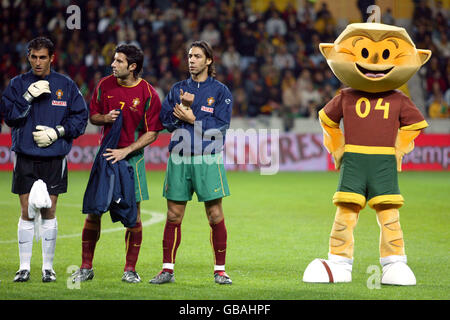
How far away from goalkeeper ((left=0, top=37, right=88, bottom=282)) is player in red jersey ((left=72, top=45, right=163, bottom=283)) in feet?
0.77

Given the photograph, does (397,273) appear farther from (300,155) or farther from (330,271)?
(300,155)

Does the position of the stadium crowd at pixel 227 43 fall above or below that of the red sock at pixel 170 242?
above

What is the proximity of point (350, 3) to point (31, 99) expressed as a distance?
56.6 feet

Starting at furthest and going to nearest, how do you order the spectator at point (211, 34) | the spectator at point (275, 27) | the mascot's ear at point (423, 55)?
the spectator at point (275, 27) < the spectator at point (211, 34) < the mascot's ear at point (423, 55)

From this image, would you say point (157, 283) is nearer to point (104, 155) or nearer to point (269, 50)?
point (104, 155)

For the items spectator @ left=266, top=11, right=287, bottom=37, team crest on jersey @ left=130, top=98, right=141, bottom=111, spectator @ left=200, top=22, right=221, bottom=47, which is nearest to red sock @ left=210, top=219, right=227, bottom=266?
team crest on jersey @ left=130, top=98, right=141, bottom=111

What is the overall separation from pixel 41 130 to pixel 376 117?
8.98ft

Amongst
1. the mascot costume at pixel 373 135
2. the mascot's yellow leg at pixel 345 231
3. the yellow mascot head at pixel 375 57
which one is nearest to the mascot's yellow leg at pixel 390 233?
the mascot costume at pixel 373 135

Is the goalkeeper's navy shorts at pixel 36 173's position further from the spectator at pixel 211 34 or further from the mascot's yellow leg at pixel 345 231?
the spectator at pixel 211 34

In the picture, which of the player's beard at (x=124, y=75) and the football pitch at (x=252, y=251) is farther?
the player's beard at (x=124, y=75)

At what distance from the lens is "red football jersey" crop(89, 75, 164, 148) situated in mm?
6297

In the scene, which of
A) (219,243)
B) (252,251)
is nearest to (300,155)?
(252,251)

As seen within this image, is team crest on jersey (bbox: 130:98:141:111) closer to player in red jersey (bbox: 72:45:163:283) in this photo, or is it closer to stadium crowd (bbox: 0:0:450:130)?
player in red jersey (bbox: 72:45:163:283)

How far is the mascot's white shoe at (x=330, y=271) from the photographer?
6.22 metres
